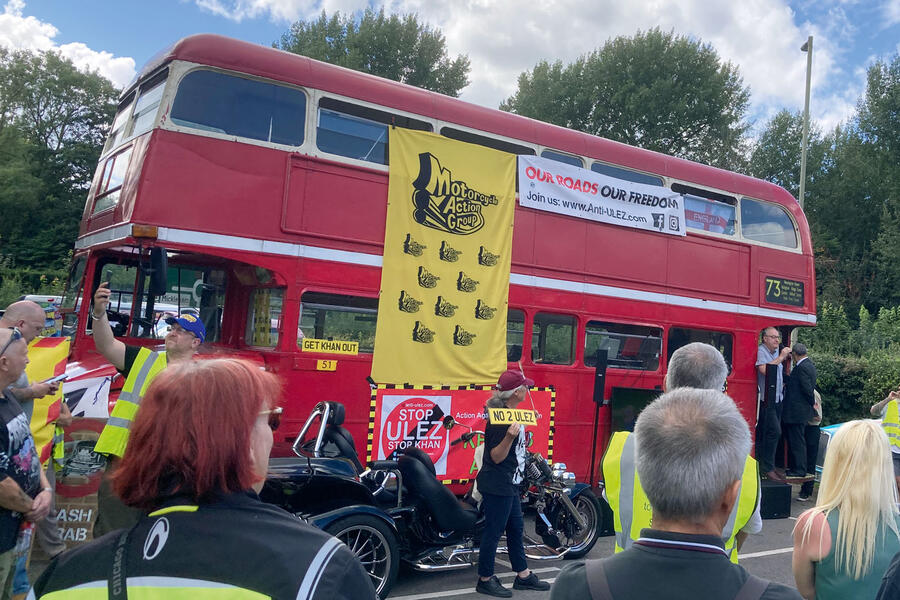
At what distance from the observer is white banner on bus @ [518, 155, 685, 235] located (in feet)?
26.8

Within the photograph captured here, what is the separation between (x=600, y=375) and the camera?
27.2 feet

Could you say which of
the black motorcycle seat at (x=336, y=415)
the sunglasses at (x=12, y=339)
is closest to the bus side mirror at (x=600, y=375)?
the black motorcycle seat at (x=336, y=415)

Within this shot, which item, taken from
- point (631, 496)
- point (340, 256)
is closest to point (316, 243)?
point (340, 256)

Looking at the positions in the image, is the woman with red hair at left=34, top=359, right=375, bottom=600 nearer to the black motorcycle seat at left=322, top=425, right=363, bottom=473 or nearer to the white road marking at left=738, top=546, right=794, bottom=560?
the black motorcycle seat at left=322, top=425, right=363, bottom=473

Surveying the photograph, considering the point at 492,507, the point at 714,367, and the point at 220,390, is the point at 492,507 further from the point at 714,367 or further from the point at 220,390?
the point at 220,390

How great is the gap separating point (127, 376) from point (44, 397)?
119cm

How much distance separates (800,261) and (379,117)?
23.4 feet

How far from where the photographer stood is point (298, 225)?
6625mm

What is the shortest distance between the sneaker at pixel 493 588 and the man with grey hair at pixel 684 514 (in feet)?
13.9

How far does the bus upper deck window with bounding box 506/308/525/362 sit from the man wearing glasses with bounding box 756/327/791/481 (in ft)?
13.5

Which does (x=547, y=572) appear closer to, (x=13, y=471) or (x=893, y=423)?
(x=893, y=423)

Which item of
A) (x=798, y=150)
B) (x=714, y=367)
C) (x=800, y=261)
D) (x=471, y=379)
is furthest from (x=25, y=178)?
(x=798, y=150)

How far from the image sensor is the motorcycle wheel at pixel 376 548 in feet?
16.5

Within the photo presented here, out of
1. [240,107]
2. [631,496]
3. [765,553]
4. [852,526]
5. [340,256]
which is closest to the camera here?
[852,526]
